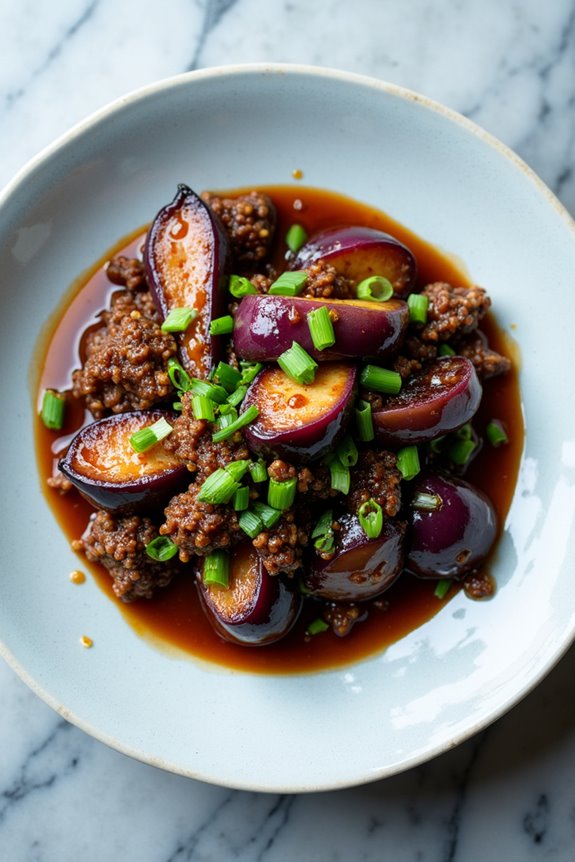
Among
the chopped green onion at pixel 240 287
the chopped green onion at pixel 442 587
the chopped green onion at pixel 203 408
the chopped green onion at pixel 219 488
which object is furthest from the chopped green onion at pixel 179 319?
the chopped green onion at pixel 442 587

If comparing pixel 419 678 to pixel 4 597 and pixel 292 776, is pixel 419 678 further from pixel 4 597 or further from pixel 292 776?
pixel 4 597

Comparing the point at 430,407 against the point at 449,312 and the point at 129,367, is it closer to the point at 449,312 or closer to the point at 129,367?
the point at 449,312

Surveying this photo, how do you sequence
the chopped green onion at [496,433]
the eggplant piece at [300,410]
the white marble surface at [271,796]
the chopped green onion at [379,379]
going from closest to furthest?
the eggplant piece at [300,410] < the chopped green onion at [379,379] < the chopped green onion at [496,433] < the white marble surface at [271,796]

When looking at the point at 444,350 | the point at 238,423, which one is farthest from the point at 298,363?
the point at 444,350

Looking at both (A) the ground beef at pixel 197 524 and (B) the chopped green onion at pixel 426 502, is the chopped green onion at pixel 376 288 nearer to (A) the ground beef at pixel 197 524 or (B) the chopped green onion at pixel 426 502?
(B) the chopped green onion at pixel 426 502

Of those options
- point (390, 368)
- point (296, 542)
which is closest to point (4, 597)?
point (296, 542)

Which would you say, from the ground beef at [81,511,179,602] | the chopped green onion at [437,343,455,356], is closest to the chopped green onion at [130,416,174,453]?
the ground beef at [81,511,179,602]
